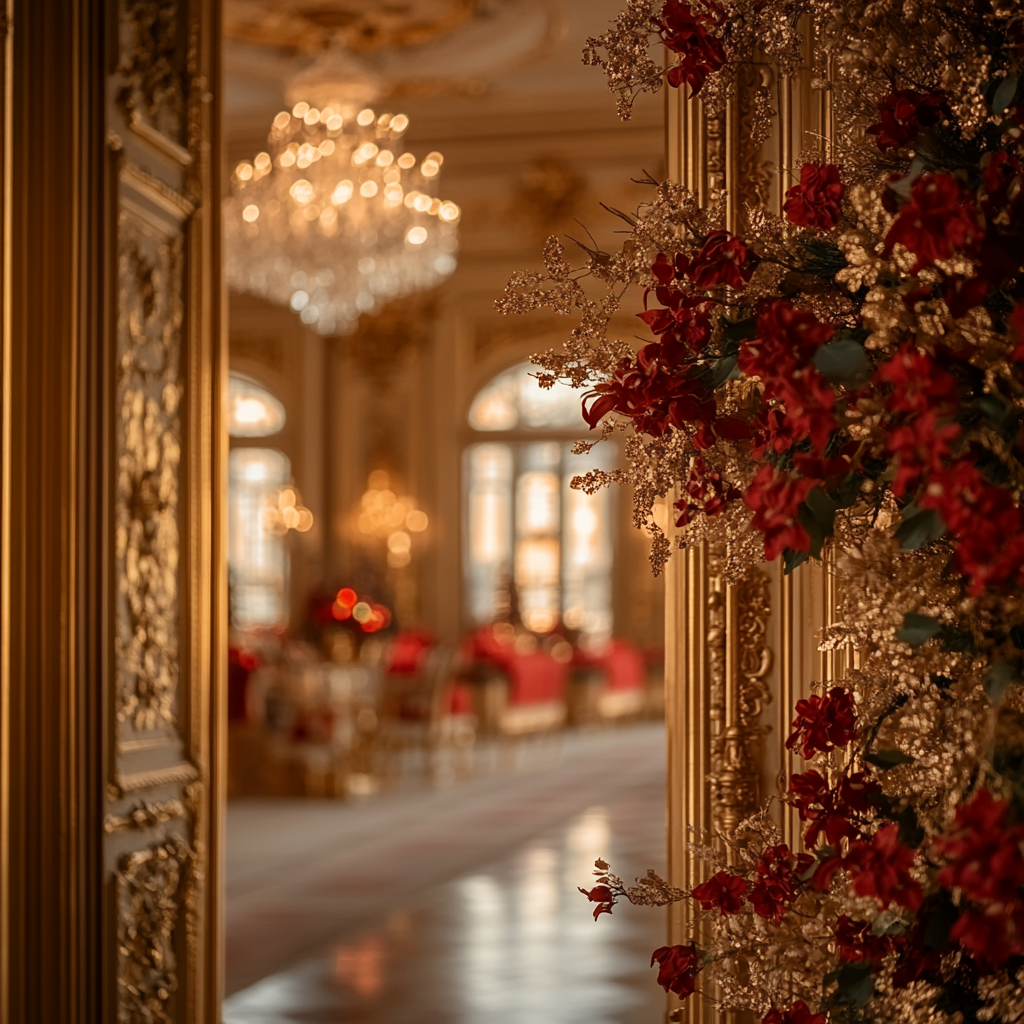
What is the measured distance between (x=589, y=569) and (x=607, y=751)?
2966mm

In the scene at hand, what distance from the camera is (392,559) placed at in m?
13.9

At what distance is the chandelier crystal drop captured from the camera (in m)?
8.91

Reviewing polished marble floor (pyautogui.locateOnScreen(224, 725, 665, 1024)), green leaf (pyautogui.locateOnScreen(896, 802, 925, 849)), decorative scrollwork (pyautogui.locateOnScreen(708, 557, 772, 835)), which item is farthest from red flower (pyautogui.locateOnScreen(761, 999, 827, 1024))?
polished marble floor (pyautogui.locateOnScreen(224, 725, 665, 1024))

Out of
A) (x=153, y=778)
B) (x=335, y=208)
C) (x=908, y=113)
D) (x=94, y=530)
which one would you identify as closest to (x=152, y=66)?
(x=94, y=530)

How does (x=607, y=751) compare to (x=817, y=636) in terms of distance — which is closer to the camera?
Result: (x=817, y=636)

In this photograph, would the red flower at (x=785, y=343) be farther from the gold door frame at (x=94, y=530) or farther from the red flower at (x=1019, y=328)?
the gold door frame at (x=94, y=530)

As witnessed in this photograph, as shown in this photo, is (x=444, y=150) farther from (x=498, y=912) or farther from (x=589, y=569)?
(x=498, y=912)

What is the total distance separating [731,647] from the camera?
256cm

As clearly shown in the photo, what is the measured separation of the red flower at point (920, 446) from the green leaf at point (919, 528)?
0.05 meters

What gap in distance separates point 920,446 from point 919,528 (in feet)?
0.37

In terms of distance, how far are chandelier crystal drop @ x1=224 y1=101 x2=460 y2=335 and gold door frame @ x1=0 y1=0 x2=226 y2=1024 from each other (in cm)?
537

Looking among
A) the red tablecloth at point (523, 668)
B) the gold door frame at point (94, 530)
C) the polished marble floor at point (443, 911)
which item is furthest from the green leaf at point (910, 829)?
the red tablecloth at point (523, 668)

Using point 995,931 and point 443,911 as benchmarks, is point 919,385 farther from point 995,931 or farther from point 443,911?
point 443,911

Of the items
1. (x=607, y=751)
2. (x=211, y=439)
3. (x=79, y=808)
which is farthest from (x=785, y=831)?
(x=607, y=751)
